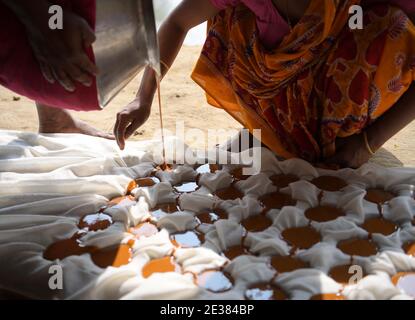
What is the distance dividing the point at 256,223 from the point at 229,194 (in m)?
0.13

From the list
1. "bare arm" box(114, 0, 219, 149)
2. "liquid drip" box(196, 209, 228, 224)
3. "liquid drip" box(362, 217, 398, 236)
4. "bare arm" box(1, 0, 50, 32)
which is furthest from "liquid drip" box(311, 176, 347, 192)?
"bare arm" box(1, 0, 50, 32)

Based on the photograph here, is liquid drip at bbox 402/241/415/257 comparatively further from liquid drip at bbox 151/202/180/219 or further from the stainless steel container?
the stainless steel container

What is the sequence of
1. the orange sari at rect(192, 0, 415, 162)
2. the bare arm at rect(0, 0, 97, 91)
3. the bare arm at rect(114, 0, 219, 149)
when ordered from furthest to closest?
the bare arm at rect(114, 0, 219, 149)
the orange sari at rect(192, 0, 415, 162)
the bare arm at rect(0, 0, 97, 91)

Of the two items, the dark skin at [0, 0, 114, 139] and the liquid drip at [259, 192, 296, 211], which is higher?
the dark skin at [0, 0, 114, 139]

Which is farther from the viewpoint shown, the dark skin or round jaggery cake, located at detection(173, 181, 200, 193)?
round jaggery cake, located at detection(173, 181, 200, 193)

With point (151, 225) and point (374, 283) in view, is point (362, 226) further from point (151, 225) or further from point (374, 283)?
point (151, 225)

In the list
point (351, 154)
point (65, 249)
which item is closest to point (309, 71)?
point (351, 154)

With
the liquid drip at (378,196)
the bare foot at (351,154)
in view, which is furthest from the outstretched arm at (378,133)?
the liquid drip at (378,196)

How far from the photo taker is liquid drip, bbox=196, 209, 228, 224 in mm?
998

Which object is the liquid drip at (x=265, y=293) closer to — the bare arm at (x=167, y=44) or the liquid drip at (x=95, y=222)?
the liquid drip at (x=95, y=222)

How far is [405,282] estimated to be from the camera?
2.68ft

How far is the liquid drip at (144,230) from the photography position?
0.96 metres

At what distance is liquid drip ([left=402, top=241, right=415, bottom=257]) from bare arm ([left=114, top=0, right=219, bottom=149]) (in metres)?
0.65
